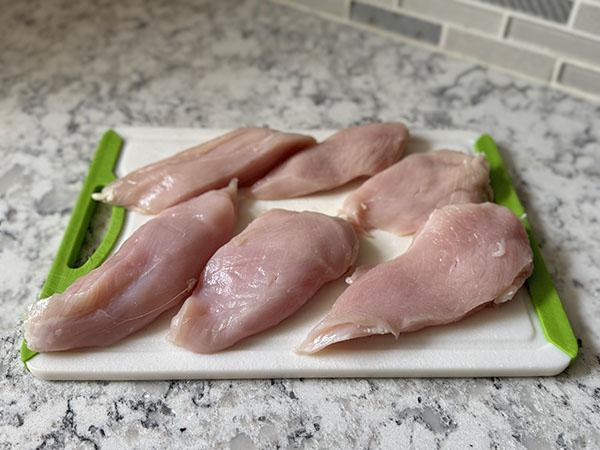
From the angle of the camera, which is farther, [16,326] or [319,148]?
[319,148]

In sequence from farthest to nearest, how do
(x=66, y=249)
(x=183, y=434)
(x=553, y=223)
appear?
1. (x=553, y=223)
2. (x=66, y=249)
3. (x=183, y=434)

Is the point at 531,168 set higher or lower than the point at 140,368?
higher

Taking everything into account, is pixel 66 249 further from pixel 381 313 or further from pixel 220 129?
pixel 381 313

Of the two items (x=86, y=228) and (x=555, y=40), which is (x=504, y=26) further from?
(x=86, y=228)

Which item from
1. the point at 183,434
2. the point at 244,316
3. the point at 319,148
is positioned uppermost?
the point at 319,148

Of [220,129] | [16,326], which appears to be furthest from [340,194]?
[16,326]

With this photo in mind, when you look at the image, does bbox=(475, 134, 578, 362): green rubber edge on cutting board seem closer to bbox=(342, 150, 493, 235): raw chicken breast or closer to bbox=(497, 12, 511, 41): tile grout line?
bbox=(342, 150, 493, 235): raw chicken breast

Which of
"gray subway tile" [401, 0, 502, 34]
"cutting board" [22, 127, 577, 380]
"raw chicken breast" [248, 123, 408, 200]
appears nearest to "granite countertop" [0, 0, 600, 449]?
"cutting board" [22, 127, 577, 380]
